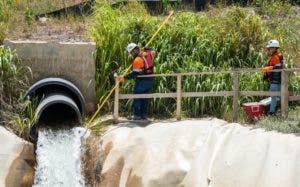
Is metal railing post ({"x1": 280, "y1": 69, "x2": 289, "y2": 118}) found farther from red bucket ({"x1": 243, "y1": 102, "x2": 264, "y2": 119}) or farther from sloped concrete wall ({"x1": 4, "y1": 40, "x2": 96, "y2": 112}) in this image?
sloped concrete wall ({"x1": 4, "y1": 40, "x2": 96, "y2": 112})

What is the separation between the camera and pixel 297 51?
13531mm

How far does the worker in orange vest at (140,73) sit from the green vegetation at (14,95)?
2.00 meters

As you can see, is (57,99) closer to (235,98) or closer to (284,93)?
(235,98)

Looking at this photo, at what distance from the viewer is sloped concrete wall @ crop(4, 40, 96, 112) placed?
41.2 feet

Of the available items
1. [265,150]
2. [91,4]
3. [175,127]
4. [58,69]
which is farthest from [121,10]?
[265,150]

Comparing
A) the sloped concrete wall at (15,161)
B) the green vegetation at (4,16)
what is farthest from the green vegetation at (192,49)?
the sloped concrete wall at (15,161)

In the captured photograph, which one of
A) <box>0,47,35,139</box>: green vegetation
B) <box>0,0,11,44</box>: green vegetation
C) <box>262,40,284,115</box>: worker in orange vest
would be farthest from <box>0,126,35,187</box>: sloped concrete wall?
<box>262,40,284,115</box>: worker in orange vest

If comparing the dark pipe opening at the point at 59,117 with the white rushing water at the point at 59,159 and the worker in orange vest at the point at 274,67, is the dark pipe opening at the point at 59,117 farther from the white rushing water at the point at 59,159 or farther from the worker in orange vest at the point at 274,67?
the worker in orange vest at the point at 274,67

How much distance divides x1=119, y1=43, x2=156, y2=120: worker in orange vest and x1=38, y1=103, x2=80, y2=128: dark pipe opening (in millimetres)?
1243

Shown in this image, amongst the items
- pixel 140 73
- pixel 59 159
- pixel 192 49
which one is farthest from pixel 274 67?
pixel 59 159

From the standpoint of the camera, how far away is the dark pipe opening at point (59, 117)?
40.8 ft

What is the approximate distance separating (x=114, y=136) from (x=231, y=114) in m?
2.27

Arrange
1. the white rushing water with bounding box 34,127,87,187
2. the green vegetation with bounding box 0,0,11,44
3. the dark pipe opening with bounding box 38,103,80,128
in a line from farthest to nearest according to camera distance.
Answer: the green vegetation with bounding box 0,0,11,44 < the dark pipe opening with bounding box 38,103,80,128 < the white rushing water with bounding box 34,127,87,187

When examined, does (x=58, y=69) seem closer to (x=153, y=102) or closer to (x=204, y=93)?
(x=153, y=102)
